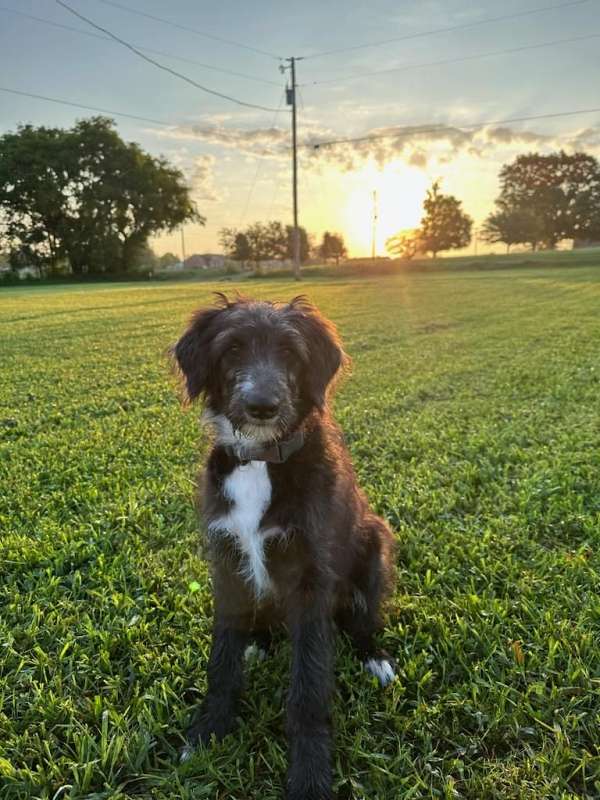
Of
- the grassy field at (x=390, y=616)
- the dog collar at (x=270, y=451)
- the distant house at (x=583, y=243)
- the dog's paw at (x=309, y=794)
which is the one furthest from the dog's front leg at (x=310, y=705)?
the distant house at (x=583, y=243)

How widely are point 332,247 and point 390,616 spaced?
81.6m

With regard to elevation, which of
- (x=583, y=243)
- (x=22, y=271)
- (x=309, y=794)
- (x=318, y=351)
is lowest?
(x=309, y=794)

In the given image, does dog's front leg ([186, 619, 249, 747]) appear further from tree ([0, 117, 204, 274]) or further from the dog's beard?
tree ([0, 117, 204, 274])

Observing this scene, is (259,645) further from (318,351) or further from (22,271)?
(22,271)

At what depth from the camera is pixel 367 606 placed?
255 cm

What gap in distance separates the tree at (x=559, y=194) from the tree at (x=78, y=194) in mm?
44939

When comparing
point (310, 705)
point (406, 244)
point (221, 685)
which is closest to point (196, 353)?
point (221, 685)

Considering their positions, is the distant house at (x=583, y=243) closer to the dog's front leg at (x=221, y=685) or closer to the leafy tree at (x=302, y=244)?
the leafy tree at (x=302, y=244)

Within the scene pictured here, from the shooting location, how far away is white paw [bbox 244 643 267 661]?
2518 mm

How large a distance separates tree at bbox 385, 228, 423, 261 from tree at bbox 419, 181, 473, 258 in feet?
1.86

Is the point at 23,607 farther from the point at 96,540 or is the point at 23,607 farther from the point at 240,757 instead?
the point at 240,757

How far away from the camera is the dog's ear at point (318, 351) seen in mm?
2477

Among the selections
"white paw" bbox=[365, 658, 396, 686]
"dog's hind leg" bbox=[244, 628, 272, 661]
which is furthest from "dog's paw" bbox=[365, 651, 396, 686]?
"dog's hind leg" bbox=[244, 628, 272, 661]

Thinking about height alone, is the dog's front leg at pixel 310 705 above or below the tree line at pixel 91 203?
below
